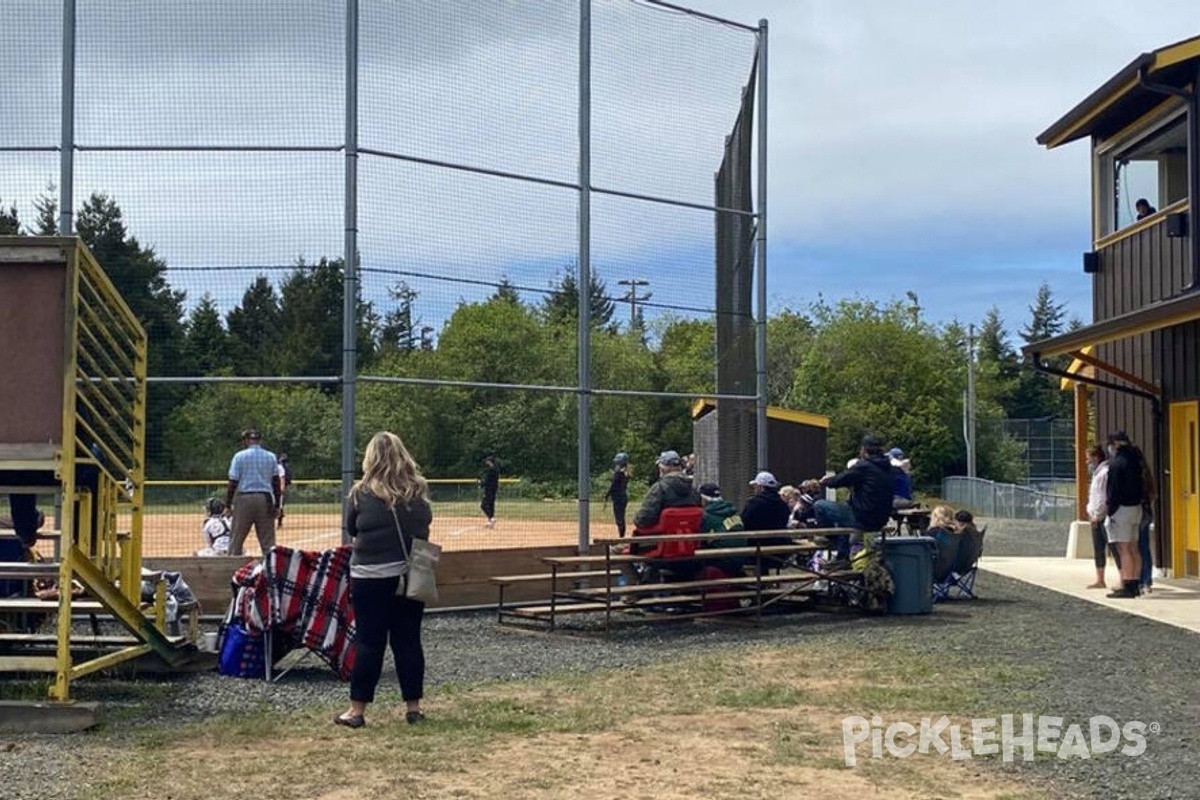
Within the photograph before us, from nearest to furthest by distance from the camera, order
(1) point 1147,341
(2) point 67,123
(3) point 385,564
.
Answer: (3) point 385,564 → (2) point 67,123 → (1) point 1147,341

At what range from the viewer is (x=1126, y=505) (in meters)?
14.7

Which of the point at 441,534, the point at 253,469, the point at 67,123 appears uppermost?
the point at 67,123

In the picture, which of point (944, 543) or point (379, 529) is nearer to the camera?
point (379, 529)

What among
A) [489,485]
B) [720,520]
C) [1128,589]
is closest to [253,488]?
[489,485]

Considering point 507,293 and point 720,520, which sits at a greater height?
point 507,293

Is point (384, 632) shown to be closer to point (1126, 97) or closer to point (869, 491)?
point (869, 491)

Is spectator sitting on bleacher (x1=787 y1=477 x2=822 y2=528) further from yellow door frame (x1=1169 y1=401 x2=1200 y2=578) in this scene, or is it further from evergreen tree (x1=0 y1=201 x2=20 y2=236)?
evergreen tree (x1=0 y1=201 x2=20 y2=236)

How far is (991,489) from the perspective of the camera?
37188 millimetres

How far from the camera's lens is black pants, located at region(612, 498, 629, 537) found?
15680 mm

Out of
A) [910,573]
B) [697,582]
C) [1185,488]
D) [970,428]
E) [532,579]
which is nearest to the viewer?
[532,579]

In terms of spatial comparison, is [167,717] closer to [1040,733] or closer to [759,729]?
[759,729]

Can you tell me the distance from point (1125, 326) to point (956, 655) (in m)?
5.78

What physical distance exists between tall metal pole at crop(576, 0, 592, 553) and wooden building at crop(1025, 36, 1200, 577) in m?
5.49

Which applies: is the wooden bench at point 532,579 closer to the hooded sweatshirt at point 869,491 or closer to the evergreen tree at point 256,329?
the hooded sweatshirt at point 869,491
